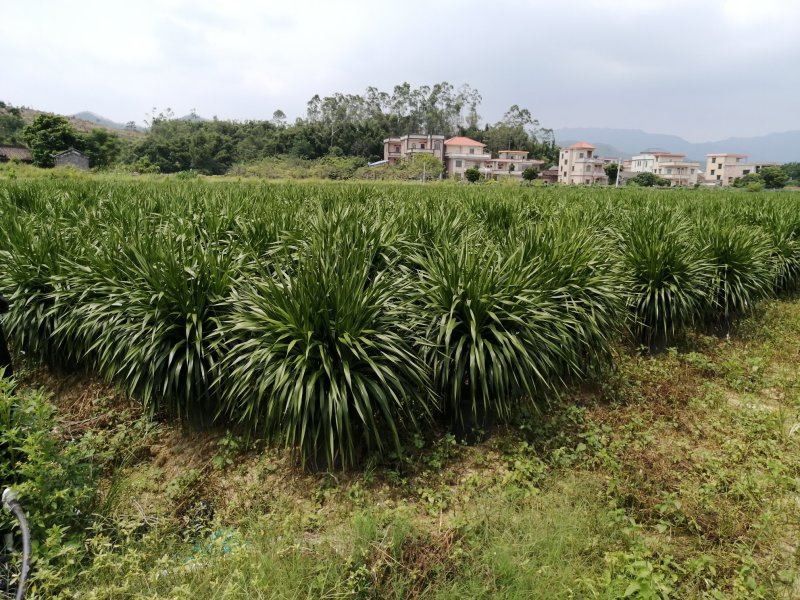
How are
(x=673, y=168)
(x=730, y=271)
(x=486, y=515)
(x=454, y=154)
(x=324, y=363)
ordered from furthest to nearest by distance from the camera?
1. (x=673, y=168)
2. (x=454, y=154)
3. (x=730, y=271)
4. (x=324, y=363)
5. (x=486, y=515)

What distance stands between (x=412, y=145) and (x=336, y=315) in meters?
73.1

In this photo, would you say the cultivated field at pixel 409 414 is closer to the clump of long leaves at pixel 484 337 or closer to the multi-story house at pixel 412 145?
the clump of long leaves at pixel 484 337

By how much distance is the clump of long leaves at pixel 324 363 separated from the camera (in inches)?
122

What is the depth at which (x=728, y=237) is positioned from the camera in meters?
6.80

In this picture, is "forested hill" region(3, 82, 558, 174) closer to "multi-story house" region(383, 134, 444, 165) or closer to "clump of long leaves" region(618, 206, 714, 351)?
"multi-story house" region(383, 134, 444, 165)

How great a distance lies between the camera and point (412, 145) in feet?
238

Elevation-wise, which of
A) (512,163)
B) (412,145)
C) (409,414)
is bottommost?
(409,414)

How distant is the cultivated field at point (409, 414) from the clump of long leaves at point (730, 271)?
1095 mm

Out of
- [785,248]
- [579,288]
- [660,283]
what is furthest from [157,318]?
[785,248]

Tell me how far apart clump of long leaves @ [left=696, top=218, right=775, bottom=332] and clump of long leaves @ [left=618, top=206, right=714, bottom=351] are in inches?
16.5

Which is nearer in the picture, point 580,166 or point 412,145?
point 412,145

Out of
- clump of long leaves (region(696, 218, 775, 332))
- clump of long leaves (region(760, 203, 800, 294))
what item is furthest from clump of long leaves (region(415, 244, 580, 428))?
clump of long leaves (region(760, 203, 800, 294))

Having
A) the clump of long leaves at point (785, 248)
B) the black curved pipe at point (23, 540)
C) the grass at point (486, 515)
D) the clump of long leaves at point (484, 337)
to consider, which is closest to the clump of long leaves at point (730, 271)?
the clump of long leaves at point (785, 248)

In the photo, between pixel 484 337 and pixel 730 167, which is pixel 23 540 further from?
pixel 730 167
